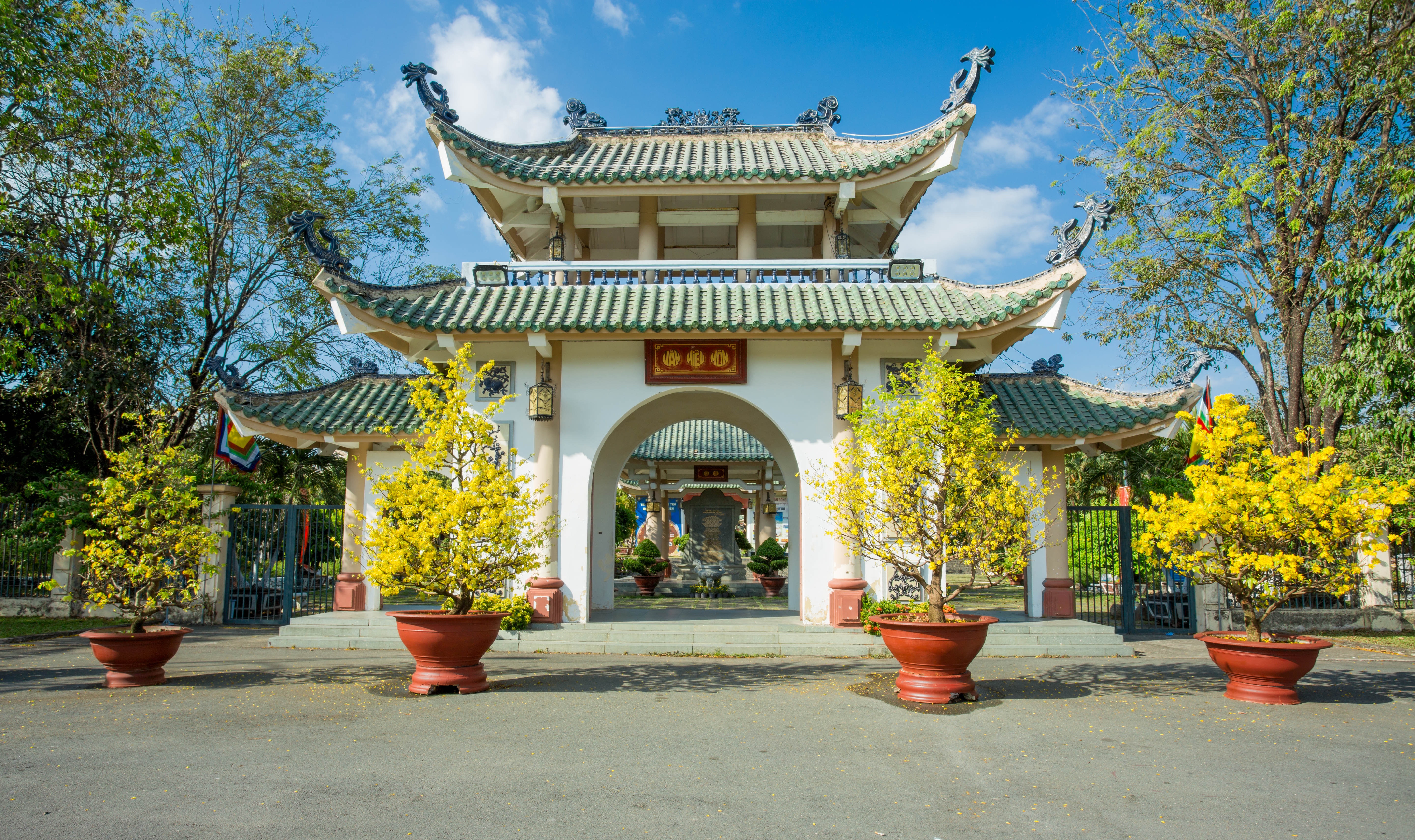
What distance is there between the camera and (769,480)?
76.2 ft

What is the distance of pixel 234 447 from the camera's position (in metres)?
12.8

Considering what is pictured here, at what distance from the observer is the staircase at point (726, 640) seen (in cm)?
1005

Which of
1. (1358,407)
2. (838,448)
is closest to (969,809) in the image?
(838,448)

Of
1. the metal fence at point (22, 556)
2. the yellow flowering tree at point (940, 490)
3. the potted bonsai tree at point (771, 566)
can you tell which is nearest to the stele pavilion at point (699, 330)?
the yellow flowering tree at point (940, 490)

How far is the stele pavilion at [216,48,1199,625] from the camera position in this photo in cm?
1026

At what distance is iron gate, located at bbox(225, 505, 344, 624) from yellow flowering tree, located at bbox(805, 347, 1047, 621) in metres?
8.15

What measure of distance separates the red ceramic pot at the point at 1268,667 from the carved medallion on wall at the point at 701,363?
6.49 meters

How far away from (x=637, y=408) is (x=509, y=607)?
337 centimetres

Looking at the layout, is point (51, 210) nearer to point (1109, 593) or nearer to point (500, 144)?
point (500, 144)

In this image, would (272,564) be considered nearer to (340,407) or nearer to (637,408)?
(340,407)

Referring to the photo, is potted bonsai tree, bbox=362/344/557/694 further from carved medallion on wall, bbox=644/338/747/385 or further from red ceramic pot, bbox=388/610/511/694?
carved medallion on wall, bbox=644/338/747/385

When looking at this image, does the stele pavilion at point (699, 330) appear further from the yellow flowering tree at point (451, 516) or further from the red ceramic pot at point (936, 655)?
the red ceramic pot at point (936, 655)

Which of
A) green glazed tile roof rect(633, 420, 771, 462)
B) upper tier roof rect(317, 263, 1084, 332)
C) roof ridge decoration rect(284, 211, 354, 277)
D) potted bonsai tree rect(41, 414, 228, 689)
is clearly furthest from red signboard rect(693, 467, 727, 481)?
potted bonsai tree rect(41, 414, 228, 689)

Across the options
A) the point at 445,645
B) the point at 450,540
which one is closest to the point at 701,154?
the point at 450,540
